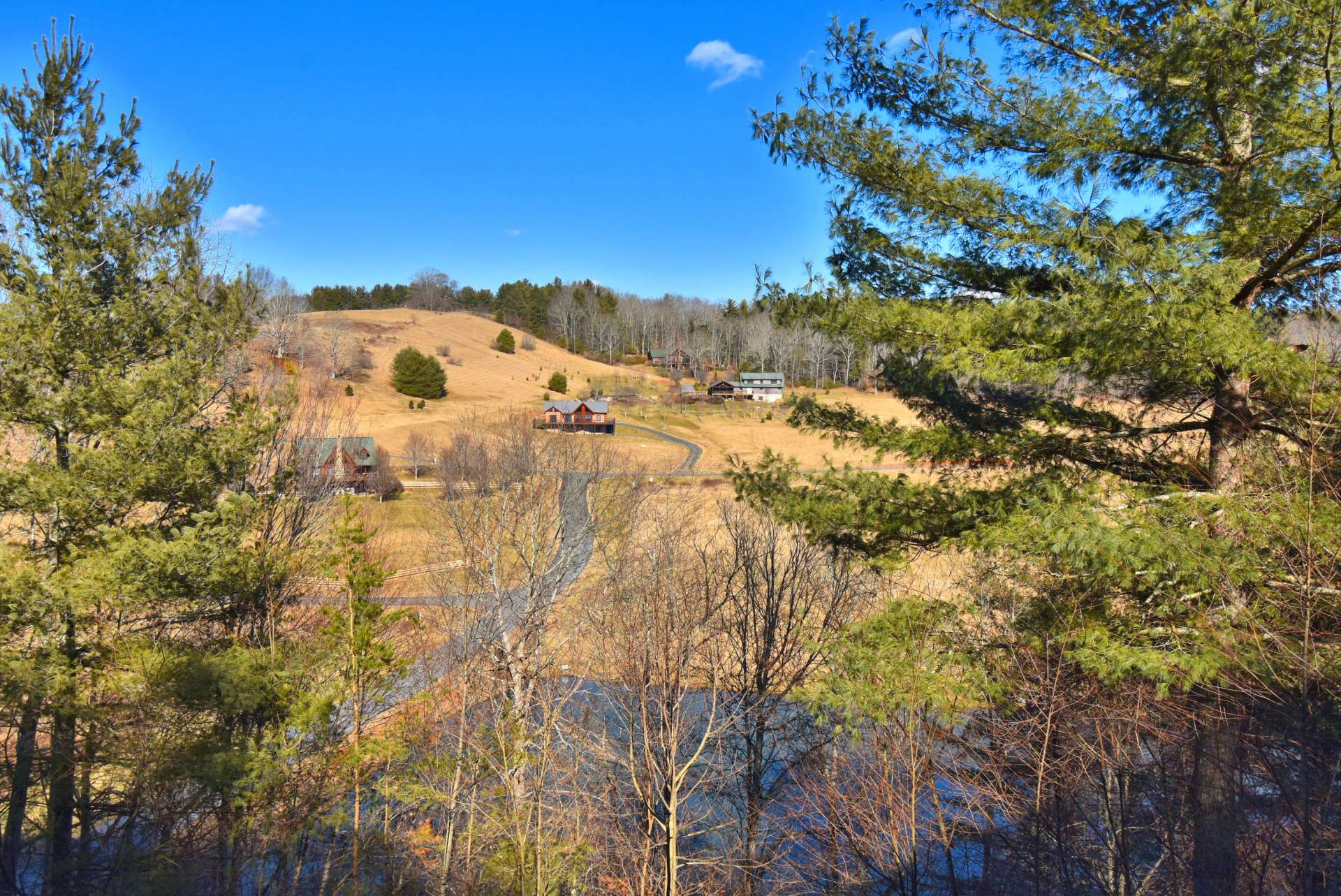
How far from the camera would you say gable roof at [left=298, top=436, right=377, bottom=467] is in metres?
14.4

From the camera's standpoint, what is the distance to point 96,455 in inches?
286

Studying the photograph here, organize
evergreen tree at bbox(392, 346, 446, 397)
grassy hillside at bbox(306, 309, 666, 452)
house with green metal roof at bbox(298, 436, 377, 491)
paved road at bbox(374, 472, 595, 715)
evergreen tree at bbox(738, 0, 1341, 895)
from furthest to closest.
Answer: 1. evergreen tree at bbox(392, 346, 446, 397)
2. grassy hillside at bbox(306, 309, 666, 452)
3. paved road at bbox(374, 472, 595, 715)
4. house with green metal roof at bbox(298, 436, 377, 491)
5. evergreen tree at bbox(738, 0, 1341, 895)

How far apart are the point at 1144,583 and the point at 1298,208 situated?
10.4 ft

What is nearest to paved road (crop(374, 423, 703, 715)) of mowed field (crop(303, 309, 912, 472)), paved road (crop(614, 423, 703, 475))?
mowed field (crop(303, 309, 912, 472))

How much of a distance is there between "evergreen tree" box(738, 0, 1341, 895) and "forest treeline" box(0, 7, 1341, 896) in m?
0.04

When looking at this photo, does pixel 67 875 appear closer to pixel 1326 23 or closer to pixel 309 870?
pixel 309 870

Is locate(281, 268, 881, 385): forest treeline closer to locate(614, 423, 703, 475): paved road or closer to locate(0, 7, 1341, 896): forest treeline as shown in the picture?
locate(614, 423, 703, 475): paved road

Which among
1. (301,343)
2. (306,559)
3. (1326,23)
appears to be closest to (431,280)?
(301,343)

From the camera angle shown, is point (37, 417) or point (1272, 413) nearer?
point (1272, 413)

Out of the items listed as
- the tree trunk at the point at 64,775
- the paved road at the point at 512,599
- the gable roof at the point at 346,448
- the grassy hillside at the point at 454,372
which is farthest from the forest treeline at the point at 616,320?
the tree trunk at the point at 64,775

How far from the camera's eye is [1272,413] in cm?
612

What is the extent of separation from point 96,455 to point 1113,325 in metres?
9.62

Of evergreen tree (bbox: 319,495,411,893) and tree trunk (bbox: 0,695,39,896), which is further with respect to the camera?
evergreen tree (bbox: 319,495,411,893)

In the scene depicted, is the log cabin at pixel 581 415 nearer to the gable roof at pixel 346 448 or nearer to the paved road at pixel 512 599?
the gable roof at pixel 346 448
